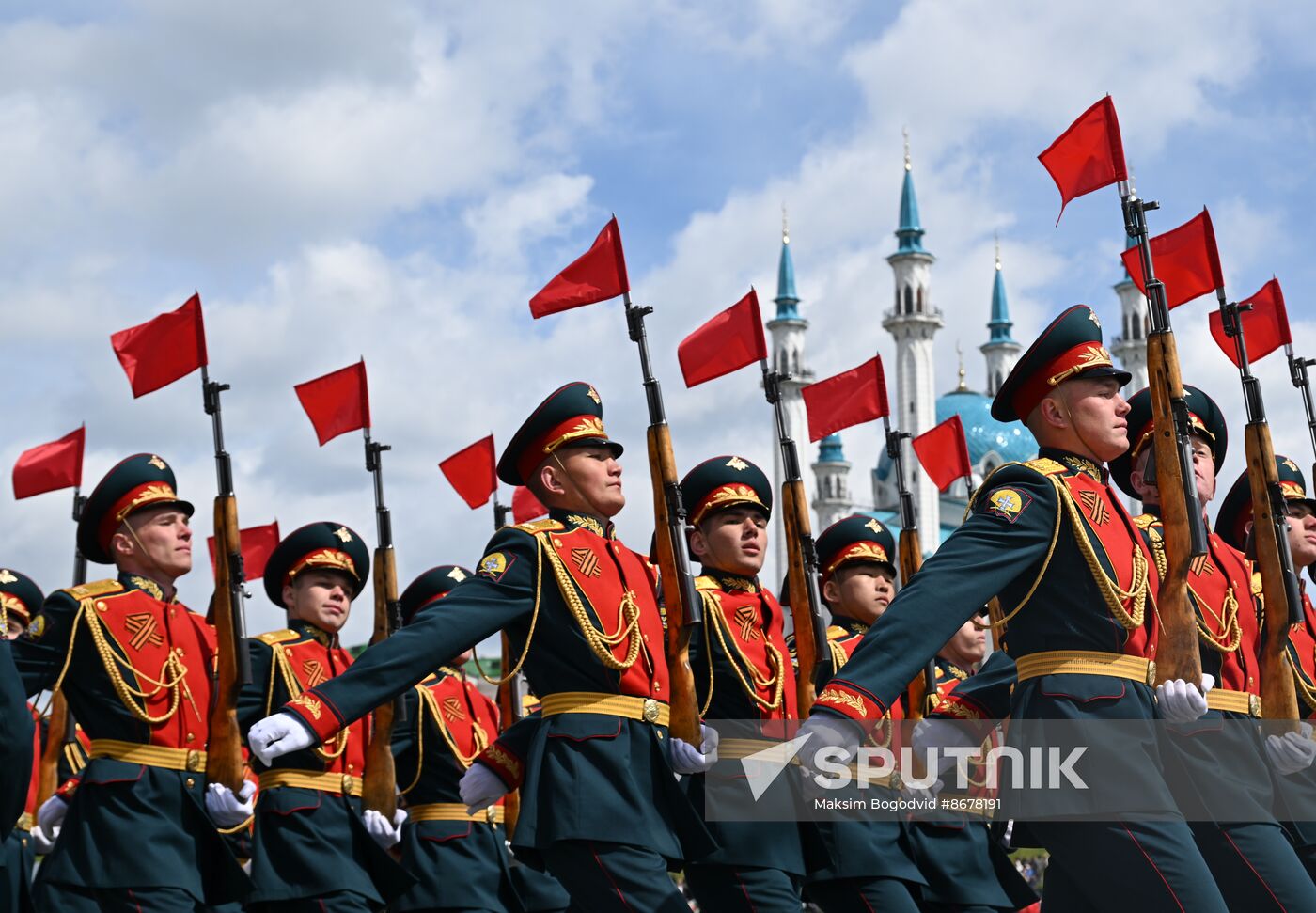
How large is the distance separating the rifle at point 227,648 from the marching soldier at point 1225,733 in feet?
12.1

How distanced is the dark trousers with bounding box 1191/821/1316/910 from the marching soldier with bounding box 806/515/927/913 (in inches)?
54.7

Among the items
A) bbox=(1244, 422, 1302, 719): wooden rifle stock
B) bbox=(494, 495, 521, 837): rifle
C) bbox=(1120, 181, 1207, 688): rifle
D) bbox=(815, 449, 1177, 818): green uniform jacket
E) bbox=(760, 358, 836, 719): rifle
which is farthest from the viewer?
bbox=(494, 495, 521, 837): rifle

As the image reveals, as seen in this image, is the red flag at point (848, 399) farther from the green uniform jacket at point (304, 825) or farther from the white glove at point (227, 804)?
the white glove at point (227, 804)

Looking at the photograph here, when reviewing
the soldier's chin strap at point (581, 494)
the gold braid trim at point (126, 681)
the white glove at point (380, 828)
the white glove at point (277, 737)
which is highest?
the soldier's chin strap at point (581, 494)

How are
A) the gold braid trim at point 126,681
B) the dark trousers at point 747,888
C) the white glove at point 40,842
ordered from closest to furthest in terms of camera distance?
the dark trousers at point 747,888, the gold braid trim at point 126,681, the white glove at point 40,842

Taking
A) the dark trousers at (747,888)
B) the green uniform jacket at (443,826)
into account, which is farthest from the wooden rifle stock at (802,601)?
the green uniform jacket at (443,826)

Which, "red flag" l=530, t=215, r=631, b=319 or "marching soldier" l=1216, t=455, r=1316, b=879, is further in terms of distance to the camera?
"red flag" l=530, t=215, r=631, b=319

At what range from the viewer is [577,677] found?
6.03m

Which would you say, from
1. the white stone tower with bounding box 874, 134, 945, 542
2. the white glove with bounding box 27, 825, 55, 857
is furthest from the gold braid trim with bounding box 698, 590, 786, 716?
the white stone tower with bounding box 874, 134, 945, 542

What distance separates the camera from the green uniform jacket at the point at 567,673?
564 cm

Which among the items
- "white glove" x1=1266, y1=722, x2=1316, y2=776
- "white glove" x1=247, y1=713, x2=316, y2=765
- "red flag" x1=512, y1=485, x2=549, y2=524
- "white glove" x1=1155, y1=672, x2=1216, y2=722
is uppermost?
"red flag" x1=512, y1=485, x2=549, y2=524

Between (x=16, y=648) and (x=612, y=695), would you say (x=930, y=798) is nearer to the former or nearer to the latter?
(x=612, y=695)

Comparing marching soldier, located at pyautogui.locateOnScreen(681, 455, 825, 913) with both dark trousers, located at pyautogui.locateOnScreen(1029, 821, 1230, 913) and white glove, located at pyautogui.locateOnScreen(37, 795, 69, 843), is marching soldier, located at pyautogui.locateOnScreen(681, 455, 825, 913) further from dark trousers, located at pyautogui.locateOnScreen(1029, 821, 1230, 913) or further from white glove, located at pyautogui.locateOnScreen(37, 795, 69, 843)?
white glove, located at pyautogui.locateOnScreen(37, 795, 69, 843)

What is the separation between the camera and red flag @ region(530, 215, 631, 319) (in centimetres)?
742
